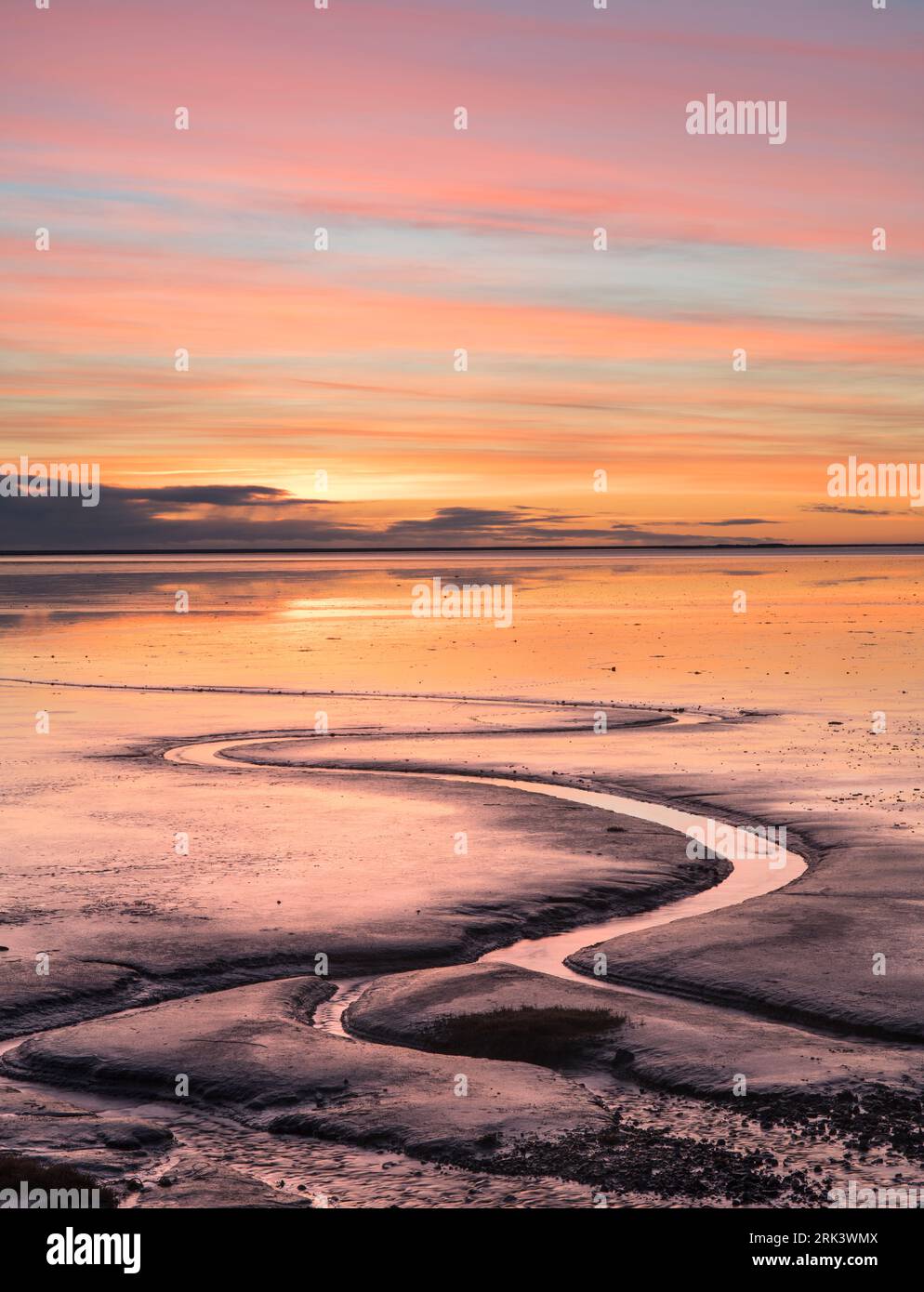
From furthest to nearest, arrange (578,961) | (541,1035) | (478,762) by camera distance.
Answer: (478,762), (578,961), (541,1035)

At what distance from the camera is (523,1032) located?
11.7 meters

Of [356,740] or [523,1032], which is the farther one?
[356,740]

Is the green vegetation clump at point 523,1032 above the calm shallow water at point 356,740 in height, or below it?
below

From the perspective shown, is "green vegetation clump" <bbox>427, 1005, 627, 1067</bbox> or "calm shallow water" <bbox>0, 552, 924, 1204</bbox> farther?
"calm shallow water" <bbox>0, 552, 924, 1204</bbox>

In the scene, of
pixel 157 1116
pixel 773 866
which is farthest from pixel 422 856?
pixel 157 1116

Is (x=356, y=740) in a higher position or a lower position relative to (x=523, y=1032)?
higher

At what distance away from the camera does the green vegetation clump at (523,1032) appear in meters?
11.4

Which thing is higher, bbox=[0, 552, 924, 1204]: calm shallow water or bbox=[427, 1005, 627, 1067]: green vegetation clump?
bbox=[0, 552, 924, 1204]: calm shallow water

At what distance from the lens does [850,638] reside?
50.5 meters

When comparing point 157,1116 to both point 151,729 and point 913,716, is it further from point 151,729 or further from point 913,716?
point 913,716

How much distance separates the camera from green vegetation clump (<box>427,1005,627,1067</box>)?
37.5 ft

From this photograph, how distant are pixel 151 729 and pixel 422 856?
13.3m

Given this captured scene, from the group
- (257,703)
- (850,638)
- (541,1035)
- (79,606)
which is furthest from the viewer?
(79,606)

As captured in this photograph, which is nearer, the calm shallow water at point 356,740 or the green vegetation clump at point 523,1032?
the green vegetation clump at point 523,1032
